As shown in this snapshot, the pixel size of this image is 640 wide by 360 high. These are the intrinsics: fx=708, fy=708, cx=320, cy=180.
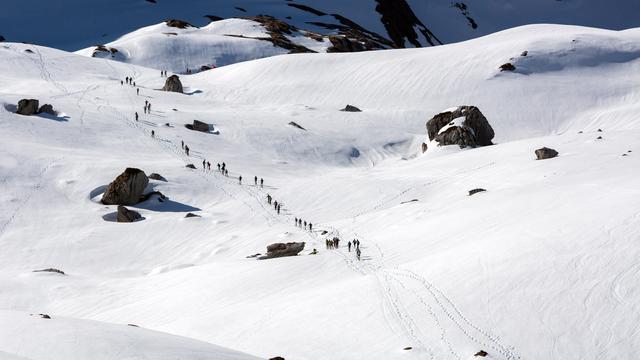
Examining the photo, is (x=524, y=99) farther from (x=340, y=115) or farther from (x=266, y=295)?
(x=266, y=295)

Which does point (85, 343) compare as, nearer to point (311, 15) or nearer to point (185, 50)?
point (185, 50)

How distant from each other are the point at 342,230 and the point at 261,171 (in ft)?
50.6

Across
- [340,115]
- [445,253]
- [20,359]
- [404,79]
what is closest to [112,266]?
[445,253]

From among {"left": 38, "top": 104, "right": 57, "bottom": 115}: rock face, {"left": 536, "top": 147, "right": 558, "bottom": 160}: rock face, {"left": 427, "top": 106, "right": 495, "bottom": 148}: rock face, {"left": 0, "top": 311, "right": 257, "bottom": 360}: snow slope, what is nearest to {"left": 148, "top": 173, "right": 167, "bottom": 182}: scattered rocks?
{"left": 38, "top": 104, "right": 57, "bottom": 115}: rock face

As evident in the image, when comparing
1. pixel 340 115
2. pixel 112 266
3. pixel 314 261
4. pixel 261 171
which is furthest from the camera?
pixel 340 115

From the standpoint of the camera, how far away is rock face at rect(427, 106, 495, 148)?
49844 mm

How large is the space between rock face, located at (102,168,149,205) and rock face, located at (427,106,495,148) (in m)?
22.3

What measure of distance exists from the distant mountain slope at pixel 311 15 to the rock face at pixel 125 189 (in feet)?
240

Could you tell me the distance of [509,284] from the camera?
777 inches

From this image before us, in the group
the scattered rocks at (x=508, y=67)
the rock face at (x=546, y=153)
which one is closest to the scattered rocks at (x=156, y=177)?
the rock face at (x=546, y=153)

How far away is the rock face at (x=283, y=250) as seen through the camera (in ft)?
93.0

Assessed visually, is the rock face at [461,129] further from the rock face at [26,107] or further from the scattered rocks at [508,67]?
the rock face at [26,107]

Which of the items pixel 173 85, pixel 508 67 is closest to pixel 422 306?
pixel 173 85

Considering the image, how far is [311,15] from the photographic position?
125 m
